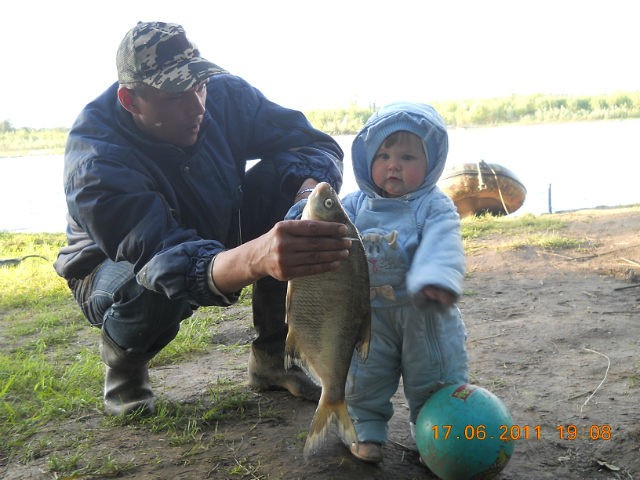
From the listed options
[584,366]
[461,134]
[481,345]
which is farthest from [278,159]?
[461,134]

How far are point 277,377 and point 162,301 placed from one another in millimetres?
803

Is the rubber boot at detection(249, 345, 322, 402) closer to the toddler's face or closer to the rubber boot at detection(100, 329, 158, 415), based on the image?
the rubber boot at detection(100, 329, 158, 415)

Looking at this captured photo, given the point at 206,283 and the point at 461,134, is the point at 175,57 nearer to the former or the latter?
the point at 206,283

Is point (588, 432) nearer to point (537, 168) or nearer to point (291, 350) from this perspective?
point (291, 350)

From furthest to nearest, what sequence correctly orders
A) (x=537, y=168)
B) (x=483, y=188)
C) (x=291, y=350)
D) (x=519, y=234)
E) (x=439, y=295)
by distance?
(x=537, y=168)
(x=483, y=188)
(x=519, y=234)
(x=291, y=350)
(x=439, y=295)

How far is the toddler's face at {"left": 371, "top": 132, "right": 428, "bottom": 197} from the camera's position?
114 inches

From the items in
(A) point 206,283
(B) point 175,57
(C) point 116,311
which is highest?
(B) point 175,57

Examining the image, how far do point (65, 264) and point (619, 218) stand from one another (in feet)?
→ 21.8

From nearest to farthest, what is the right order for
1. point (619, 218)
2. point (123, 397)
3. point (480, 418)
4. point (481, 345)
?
point (480, 418) < point (123, 397) < point (481, 345) < point (619, 218)

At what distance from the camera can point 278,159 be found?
3688 millimetres

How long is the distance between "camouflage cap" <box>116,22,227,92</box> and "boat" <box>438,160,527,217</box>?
807 centimetres

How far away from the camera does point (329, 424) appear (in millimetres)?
2654

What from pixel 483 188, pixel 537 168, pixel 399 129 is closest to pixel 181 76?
pixel 399 129

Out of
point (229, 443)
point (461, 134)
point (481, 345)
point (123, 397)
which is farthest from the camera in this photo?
point (461, 134)
